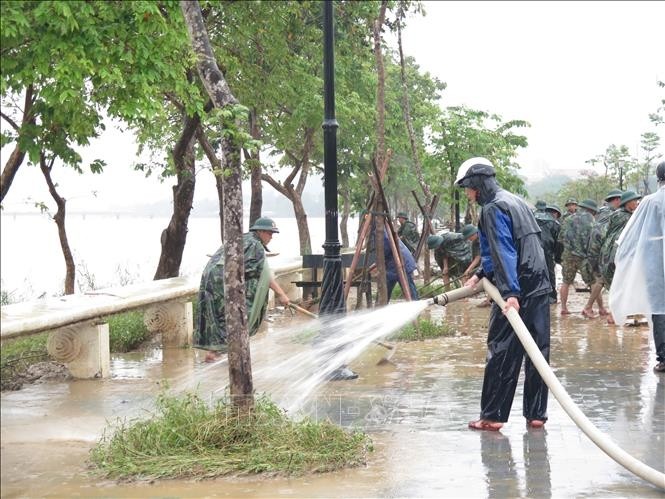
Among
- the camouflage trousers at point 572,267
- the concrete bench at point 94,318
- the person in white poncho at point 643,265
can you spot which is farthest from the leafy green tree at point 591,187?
the person in white poncho at point 643,265

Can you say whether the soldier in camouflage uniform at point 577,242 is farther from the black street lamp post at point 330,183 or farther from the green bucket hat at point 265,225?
the green bucket hat at point 265,225

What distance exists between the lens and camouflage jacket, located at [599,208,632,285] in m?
12.7

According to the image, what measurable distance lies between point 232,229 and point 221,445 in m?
1.46

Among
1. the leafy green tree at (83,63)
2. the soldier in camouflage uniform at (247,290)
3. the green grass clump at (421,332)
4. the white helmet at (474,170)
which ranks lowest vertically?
the green grass clump at (421,332)

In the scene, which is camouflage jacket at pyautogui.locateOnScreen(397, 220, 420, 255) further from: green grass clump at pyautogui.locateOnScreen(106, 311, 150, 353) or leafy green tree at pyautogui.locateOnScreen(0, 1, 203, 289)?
leafy green tree at pyautogui.locateOnScreen(0, 1, 203, 289)

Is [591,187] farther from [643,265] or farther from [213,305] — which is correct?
[643,265]

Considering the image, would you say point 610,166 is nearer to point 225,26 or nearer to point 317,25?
point 317,25

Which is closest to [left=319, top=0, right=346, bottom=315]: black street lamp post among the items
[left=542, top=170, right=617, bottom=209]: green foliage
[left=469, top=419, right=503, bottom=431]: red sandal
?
[left=469, top=419, right=503, bottom=431]: red sandal

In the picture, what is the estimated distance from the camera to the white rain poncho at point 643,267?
8.64 m

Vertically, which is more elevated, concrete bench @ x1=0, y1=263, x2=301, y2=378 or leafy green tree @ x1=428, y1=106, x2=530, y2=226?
leafy green tree @ x1=428, y1=106, x2=530, y2=226

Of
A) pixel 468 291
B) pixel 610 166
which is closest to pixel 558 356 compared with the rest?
pixel 468 291

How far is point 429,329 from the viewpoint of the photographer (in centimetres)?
1314

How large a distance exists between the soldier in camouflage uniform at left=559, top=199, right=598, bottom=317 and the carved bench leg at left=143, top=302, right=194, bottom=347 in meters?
6.41

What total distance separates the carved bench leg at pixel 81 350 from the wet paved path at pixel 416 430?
0.20 metres
